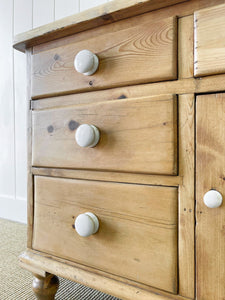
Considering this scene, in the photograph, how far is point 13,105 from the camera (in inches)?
53.9

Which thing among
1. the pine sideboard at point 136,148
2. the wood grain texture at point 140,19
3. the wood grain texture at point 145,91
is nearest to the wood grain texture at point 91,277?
the pine sideboard at point 136,148

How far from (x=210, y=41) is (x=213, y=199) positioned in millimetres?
249

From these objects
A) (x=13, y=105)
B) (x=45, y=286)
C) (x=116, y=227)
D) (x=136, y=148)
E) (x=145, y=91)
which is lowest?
(x=45, y=286)

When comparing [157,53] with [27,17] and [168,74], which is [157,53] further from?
[27,17]

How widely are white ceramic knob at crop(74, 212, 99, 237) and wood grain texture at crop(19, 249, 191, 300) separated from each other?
0.31 feet

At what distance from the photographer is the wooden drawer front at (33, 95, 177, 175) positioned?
17.4 inches

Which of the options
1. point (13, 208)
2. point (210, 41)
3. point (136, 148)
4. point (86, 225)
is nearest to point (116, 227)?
point (86, 225)

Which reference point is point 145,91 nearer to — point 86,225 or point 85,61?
point 85,61

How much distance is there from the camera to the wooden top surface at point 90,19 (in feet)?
1.50

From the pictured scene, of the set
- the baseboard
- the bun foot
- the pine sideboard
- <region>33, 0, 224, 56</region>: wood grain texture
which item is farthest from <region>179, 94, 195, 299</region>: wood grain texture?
the baseboard

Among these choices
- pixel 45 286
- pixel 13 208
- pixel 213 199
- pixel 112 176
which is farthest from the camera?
pixel 13 208

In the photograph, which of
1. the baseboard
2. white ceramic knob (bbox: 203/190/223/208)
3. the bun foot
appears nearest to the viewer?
white ceramic knob (bbox: 203/190/223/208)

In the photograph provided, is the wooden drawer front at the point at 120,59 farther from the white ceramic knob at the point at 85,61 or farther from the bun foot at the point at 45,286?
the bun foot at the point at 45,286

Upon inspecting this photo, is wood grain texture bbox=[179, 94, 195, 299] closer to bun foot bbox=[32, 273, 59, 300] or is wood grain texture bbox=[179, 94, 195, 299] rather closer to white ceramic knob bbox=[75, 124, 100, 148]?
white ceramic knob bbox=[75, 124, 100, 148]
